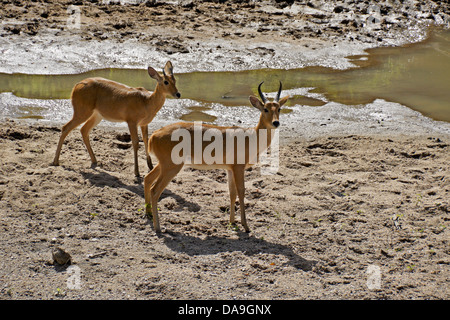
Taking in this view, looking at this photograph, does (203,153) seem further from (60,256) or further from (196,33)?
(196,33)

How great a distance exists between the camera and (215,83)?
43.3 feet

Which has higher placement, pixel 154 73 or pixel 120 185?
pixel 154 73

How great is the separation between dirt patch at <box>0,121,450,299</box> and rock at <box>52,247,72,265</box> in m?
0.04

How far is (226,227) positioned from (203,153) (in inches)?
38.3

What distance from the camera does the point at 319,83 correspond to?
13.4 meters

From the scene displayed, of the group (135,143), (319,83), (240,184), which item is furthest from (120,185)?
(319,83)

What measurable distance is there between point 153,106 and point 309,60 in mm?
7011

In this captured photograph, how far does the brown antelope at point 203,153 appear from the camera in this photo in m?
7.07

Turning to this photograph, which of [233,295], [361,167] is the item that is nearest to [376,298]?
[233,295]

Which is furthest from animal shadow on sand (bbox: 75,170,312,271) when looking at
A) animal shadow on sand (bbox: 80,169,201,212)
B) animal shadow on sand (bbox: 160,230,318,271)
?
animal shadow on sand (bbox: 80,169,201,212)

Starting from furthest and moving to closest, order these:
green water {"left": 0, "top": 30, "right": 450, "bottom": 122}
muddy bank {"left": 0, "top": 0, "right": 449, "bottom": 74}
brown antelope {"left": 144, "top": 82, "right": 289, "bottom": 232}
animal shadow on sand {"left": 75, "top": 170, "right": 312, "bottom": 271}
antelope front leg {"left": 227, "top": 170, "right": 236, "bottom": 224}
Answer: muddy bank {"left": 0, "top": 0, "right": 449, "bottom": 74} → green water {"left": 0, "top": 30, "right": 450, "bottom": 122} → antelope front leg {"left": 227, "top": 170, "right": 236, "bottom": 224} → brown antelope {"left": 144, "top": 82, "right": 289, "bottom": 232} → animal shadow on sand {"left": 75, "top": 170, "right": 312, "bottom": 271}

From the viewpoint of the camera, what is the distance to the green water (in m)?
12.2

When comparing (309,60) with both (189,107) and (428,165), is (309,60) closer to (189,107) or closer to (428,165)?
(189,107)

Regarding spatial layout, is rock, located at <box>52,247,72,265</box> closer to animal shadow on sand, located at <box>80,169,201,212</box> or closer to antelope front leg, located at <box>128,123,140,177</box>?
animal shadow on sand, located at <box>80,169,201,212</box>
